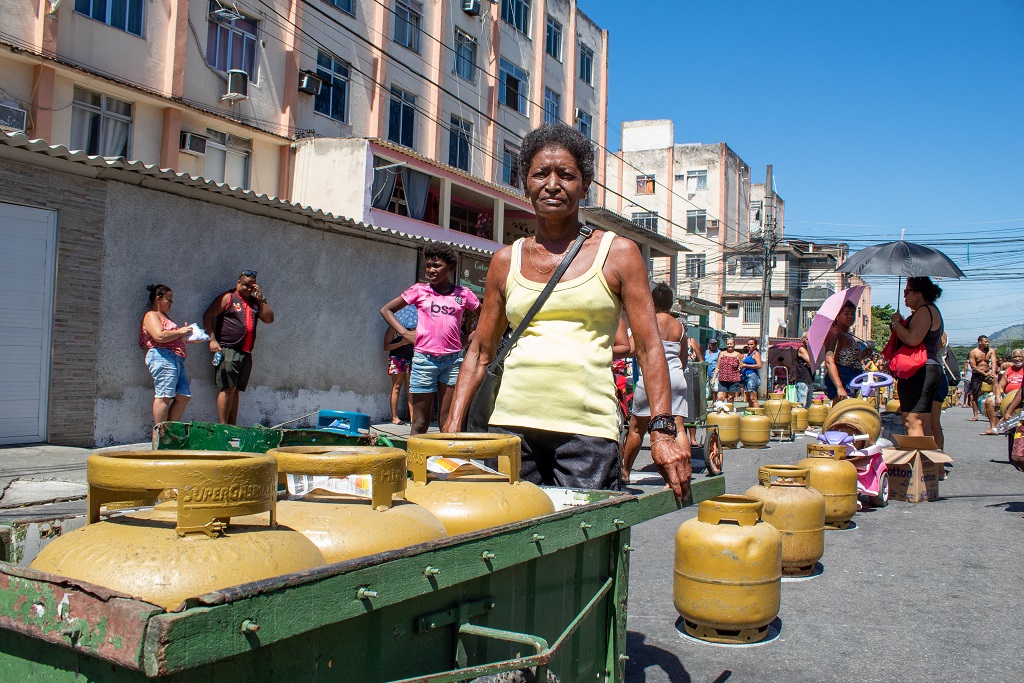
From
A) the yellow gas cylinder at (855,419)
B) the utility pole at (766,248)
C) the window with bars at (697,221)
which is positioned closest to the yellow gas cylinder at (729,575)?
the yellow gas cylinder at (855,419)

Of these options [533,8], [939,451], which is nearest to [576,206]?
[939,451]

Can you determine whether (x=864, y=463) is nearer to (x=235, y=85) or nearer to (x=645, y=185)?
(x=235, y=85)

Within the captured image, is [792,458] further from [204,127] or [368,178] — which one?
[204,127]

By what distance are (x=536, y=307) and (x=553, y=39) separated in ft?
107

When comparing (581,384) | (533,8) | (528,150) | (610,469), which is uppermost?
(533,8)

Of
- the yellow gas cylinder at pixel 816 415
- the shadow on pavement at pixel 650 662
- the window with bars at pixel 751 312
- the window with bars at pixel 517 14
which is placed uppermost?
the window with bars at pixel 517 14

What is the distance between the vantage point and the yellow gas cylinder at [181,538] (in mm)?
1445

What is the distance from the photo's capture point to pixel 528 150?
3195 millimetres

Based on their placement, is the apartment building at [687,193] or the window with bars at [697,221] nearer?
the apartment building at [687,193]

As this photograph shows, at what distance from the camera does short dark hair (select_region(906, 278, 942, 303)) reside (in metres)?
8.04

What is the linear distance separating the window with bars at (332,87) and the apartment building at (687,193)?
3058cm

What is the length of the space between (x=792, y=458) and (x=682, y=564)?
767cm

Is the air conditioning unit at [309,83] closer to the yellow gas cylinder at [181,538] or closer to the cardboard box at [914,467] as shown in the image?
the cardboard box at [914,467]

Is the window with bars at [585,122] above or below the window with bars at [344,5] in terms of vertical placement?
above
